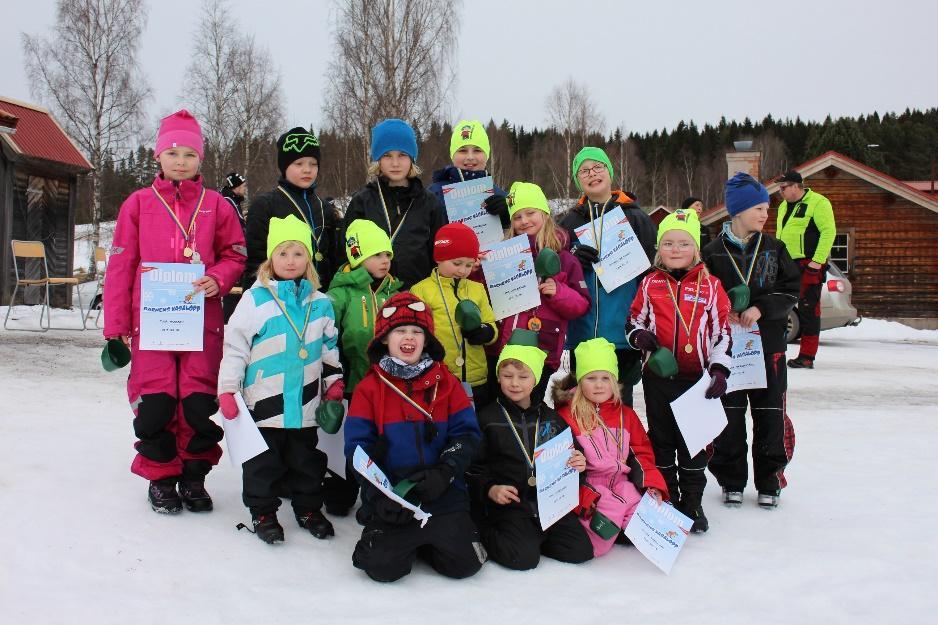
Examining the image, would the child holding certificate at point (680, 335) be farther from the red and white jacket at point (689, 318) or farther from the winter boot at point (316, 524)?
the winter boot at point (316, 524)

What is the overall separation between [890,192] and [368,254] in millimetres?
19307

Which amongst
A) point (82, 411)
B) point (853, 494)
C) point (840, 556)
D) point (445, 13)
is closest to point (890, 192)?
point (445, 13)

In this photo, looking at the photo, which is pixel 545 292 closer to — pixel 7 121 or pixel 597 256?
pixel 597 256

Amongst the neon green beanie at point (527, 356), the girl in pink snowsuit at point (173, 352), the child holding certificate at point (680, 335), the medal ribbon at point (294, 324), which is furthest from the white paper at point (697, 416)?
the girl in pink snowsuit at point (173, 352)

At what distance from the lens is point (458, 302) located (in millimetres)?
4031

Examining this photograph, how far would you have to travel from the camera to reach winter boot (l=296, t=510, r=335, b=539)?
3695mm

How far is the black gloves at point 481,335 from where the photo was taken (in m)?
3.91

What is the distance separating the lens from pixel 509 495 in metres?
3.62

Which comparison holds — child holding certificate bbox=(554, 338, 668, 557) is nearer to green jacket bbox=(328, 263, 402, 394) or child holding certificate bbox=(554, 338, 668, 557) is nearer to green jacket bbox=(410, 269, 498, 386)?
green jacket bbox=(410, 269, 498, 386)

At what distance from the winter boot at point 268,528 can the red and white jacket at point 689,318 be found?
2.13 m

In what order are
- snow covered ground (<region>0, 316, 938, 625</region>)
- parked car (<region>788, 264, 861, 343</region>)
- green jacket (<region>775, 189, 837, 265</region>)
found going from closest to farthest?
snow covered ground (<region>0, 316, 938, 625</region>)
green jacket (<region>775, 189, 837, 265</region>)
parked car (<region>788, 264, 861, 343</region>)

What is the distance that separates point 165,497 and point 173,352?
29.3 inches

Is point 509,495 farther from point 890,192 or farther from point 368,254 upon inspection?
point 890,192

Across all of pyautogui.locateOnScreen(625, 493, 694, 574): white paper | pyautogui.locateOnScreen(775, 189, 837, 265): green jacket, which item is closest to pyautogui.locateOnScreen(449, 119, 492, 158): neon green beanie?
pyautogui.locateOnScreen(625, 493, 694, 574): white paper
